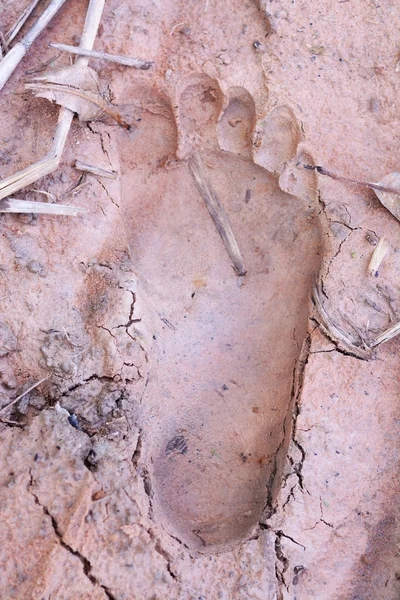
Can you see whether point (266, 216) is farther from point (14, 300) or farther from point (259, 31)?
point (14, 300)

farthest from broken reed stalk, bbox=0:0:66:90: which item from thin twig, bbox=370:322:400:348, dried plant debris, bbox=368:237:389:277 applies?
thin twig, bbox=370:322:400:348

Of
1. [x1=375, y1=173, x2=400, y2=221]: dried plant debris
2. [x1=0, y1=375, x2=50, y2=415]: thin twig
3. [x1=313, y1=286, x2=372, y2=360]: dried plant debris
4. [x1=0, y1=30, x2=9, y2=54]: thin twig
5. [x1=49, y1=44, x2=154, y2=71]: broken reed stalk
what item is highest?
[x1=49, y1=44, x2=154, y2=71]: broken reed stalk

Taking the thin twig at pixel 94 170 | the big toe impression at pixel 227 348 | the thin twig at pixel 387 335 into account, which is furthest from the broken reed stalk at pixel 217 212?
the thin twig at pixel 387 335

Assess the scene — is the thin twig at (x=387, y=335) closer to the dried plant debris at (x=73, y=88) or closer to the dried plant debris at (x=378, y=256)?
the dried plant debris at (x=378, y=256)

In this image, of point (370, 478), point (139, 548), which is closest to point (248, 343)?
point (370, 478)

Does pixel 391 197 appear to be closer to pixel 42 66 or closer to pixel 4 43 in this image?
pixel 42 66

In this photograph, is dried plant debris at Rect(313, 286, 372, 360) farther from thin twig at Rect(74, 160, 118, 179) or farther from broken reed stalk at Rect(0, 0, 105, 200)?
broken reed stalk at Rect(0, 0, 105, 200)
